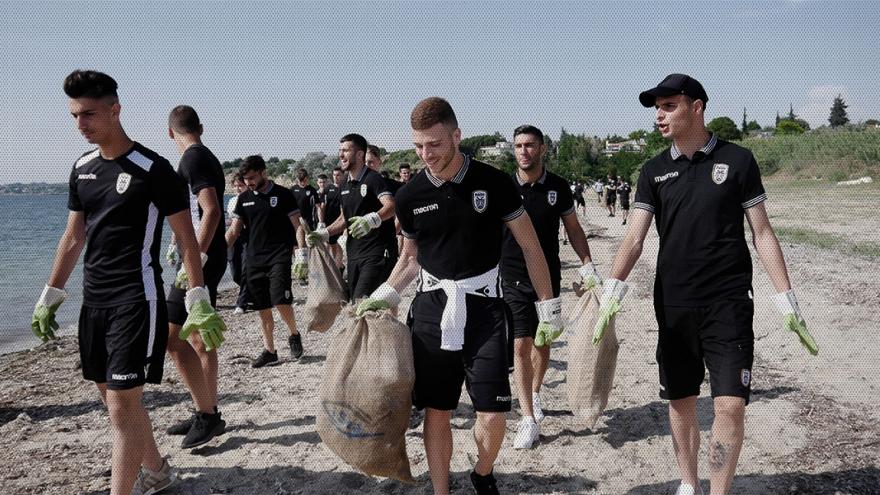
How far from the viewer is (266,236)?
729 centimetres

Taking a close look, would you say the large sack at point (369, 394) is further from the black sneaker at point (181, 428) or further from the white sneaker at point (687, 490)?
the black sneaker at point (181, 428)

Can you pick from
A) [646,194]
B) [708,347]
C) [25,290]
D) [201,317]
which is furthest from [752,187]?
[25,290]

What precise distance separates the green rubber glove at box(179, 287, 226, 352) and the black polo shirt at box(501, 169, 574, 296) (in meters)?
2.22

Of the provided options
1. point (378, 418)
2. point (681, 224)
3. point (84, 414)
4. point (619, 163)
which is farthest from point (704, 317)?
point (619, 163)

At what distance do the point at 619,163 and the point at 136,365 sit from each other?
90949 mm

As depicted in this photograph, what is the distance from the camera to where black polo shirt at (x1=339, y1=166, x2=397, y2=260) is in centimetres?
655

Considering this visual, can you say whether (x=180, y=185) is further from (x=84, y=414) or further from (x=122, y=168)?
(x=84, y=414)

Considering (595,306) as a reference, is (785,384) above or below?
below

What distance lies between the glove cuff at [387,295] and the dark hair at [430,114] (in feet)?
3.06

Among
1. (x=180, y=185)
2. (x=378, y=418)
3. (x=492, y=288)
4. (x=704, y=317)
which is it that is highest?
(x=180, y=185)

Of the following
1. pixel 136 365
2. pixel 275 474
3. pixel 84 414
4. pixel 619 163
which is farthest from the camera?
pixel 619 163

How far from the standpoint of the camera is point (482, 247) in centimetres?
353

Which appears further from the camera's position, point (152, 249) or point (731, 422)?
point (152, 249)

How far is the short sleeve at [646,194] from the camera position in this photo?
370 centimetres
